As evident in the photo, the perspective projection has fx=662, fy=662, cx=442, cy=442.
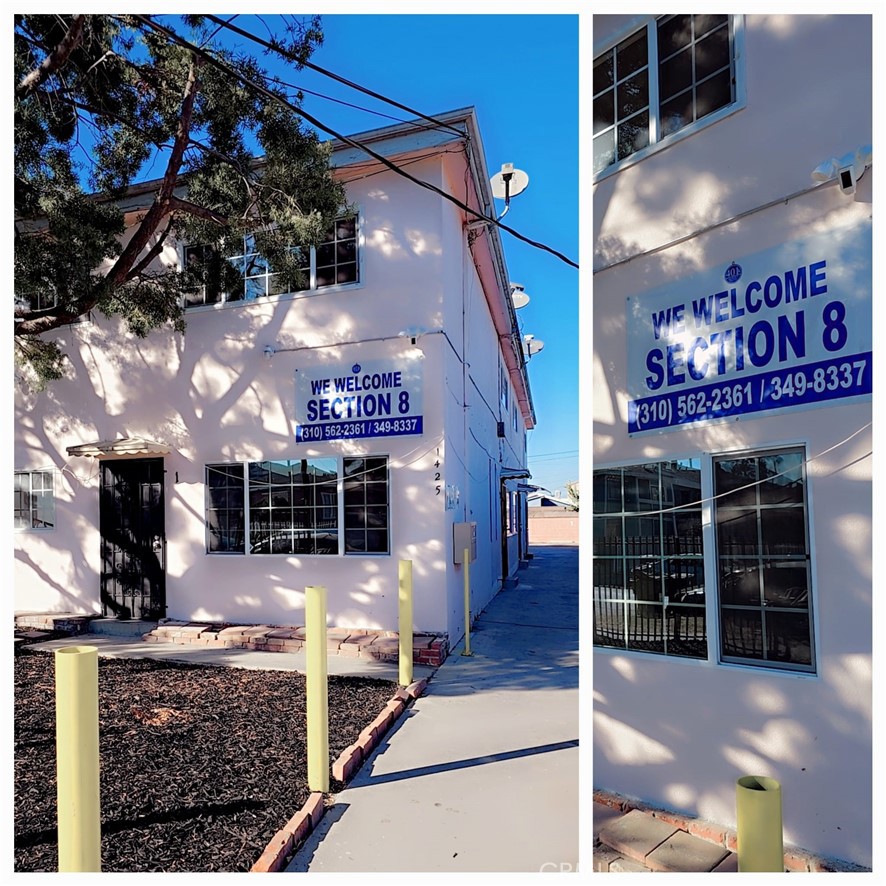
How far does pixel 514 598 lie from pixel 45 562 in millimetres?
7221

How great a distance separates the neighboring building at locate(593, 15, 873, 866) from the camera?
296cm

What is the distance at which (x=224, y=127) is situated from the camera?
6688mm

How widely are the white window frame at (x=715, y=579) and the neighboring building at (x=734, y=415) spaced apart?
1 centimetres

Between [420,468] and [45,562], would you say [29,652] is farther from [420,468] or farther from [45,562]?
[420,468]

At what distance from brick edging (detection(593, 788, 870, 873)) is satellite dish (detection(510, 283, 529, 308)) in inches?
462

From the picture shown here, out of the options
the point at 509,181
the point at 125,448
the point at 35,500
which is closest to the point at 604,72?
the point at 509,181

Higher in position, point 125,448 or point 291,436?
point 291,436

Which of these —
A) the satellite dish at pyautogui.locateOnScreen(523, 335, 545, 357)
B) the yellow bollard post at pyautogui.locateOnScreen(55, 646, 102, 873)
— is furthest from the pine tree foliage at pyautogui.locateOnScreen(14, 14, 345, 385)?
the satellite dish at pyautogui.locateOnScreen(523, 335, 545, 357)

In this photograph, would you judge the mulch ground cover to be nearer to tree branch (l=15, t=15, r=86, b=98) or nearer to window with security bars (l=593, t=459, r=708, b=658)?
window with security bars (l=593, t=459, r=708, b=658)

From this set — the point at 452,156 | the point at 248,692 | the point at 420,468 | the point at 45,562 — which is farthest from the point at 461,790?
the point at 45,562

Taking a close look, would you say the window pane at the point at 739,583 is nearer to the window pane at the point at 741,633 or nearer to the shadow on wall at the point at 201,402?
the window pane at the point at 741,633

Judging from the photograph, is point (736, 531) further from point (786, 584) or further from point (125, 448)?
point (125, 448)

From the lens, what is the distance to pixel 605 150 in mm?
3898

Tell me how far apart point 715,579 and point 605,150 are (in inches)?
99.3
